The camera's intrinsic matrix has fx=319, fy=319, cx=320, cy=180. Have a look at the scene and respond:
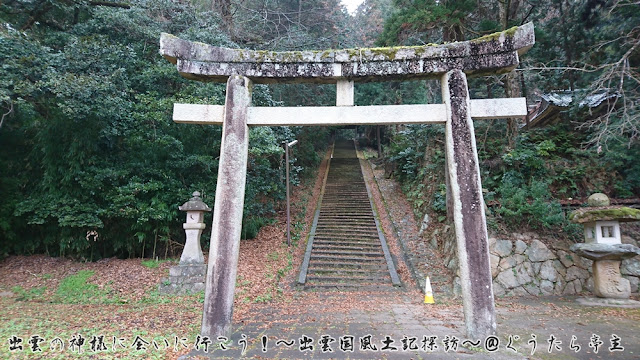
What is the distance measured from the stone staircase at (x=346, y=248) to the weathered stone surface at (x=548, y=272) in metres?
3.59

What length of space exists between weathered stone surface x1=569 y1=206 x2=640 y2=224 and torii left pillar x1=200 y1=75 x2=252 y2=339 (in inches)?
300

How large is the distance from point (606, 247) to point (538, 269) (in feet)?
5.01

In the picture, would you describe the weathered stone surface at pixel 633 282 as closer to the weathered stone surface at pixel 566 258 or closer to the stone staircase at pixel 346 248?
the weathered stone surface at pixel 566 258

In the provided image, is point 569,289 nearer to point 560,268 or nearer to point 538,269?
point 560,268

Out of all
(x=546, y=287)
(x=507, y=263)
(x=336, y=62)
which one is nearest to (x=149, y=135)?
(x=336, y=62)

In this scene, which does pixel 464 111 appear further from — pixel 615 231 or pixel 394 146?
pixel 394 146

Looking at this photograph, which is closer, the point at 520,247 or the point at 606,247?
the point at 606,247

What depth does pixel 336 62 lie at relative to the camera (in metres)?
5.05

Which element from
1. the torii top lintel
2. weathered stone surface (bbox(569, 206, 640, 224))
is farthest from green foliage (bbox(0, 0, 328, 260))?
weathered stone surface (bbox(569, 206, 640, 224))

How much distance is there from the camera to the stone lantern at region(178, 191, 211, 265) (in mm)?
8016

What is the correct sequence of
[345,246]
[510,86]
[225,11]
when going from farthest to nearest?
[225,11] < [510,86] < [345,246]

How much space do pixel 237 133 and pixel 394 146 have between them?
1328 cm

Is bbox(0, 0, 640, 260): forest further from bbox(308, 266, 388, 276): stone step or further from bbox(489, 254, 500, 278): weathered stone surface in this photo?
bbox(308, 266, 388, 276): stone step

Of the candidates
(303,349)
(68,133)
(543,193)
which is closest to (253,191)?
(68,133)
